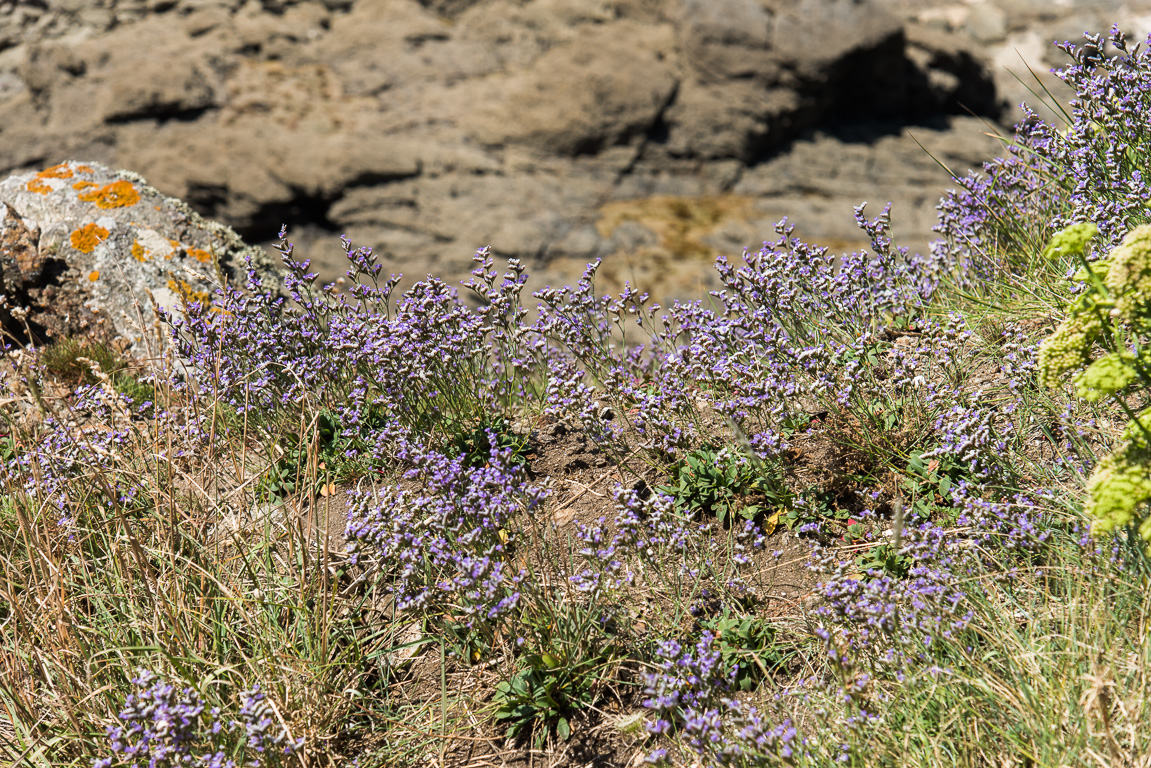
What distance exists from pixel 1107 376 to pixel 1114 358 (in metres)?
0.06

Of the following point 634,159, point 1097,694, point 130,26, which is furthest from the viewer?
point 130,26

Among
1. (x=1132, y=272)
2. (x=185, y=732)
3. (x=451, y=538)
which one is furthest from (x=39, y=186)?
(x=1132, y=272)

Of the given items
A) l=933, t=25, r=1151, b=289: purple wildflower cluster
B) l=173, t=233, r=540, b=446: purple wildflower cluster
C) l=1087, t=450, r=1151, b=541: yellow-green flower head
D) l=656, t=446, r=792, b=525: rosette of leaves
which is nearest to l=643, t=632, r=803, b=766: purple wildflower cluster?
l=656, t=446, r=792, b=525: rosette of leaves

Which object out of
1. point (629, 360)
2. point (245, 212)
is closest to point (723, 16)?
point (245, 212)

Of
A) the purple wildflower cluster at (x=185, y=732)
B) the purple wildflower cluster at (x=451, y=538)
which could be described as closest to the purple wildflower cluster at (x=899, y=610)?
the purple wildflower cluster at (x=451, y=538)

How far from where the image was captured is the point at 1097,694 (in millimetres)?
1895

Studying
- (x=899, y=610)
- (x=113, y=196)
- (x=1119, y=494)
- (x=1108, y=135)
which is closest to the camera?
(x=1119, y=494)

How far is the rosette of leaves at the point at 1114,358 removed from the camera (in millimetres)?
1983

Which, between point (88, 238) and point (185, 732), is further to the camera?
point (88, 238)

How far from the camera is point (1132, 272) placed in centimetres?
211

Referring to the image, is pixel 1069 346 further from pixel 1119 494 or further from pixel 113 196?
pixel 113 196

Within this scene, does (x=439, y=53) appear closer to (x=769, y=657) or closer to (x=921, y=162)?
(x=921, y=162)

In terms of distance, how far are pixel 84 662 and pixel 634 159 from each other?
34.8ft

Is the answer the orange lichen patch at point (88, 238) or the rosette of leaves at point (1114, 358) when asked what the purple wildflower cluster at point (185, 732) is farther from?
the orange lichen patch at point (88, 238)
